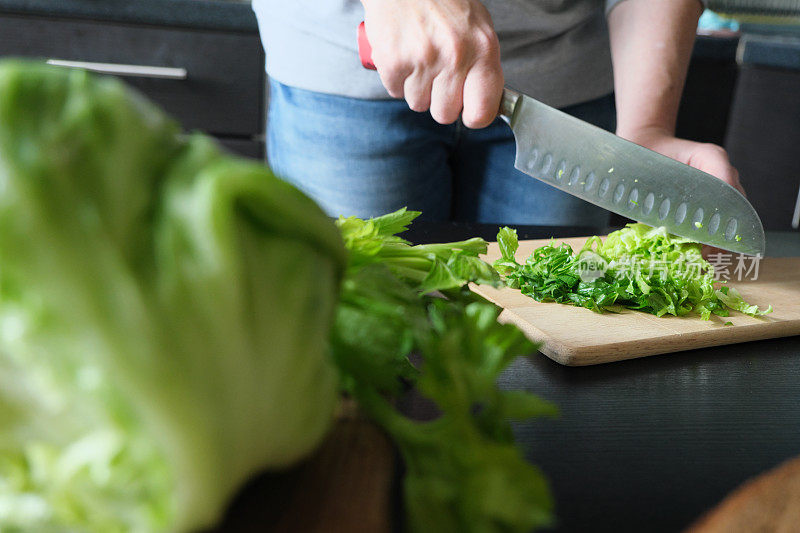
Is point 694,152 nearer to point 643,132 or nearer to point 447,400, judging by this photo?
point 643,132

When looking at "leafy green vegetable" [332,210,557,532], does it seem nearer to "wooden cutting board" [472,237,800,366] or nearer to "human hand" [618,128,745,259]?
"wooden cutting board" [472,237,800,366]

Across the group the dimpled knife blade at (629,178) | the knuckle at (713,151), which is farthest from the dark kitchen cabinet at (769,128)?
the dimpled knife blade at (629,178)

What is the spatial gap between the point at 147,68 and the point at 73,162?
93.3 inches

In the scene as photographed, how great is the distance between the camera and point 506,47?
5.38ft

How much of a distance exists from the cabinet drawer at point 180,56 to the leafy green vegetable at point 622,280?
5.54ft

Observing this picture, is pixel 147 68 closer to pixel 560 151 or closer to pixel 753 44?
pixel 560 151

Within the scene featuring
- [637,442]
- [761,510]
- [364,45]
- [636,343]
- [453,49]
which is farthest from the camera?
[364,45]

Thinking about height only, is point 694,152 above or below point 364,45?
below

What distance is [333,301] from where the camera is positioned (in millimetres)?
486

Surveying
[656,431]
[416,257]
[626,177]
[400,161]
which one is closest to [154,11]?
[400,161]

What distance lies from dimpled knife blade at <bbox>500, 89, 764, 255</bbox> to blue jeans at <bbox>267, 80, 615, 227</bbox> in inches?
12.9

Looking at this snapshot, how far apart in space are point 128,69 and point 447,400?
242 cm

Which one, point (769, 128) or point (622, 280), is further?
point (769, 128)

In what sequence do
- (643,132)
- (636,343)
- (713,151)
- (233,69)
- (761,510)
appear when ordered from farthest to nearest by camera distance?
(233,69) < (643,132) < (713,151) < (636,343) < (761,510)
